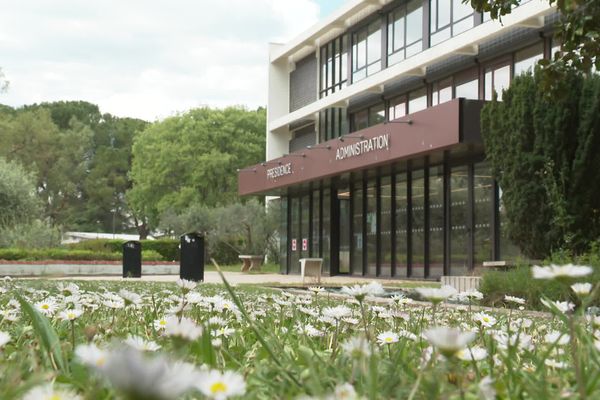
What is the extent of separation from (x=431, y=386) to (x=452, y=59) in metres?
20.8

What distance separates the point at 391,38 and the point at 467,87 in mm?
4846

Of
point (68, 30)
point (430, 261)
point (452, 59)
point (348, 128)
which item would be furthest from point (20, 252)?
point (68, 30)

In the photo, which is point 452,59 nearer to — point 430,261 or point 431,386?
point 430,261

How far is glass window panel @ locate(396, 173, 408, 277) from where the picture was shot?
74.7 feet

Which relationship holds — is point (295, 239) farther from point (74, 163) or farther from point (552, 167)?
point (74, 163)

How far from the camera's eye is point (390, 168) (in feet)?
75.8

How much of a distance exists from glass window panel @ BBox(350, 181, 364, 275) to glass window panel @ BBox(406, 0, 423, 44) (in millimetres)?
5431

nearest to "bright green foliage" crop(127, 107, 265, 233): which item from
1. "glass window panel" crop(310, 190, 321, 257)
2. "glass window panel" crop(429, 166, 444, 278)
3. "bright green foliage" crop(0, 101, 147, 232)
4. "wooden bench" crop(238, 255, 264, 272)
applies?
"bright green foliage" crop(0, 101, 147, 232)

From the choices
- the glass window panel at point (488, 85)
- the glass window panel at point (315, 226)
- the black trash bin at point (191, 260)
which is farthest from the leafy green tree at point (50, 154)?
the glass window panel at point (488, 85)

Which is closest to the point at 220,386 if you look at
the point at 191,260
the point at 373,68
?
the point at 191,260

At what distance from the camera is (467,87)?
2061 centimetres

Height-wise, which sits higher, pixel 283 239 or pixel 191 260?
pixel 283 239

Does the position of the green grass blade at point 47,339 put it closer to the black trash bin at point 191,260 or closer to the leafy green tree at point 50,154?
the black trash bin at point 191,260

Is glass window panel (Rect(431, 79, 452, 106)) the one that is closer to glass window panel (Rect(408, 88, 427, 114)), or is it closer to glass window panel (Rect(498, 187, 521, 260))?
glass window panel (Rect(408, 88, 427, 114))
